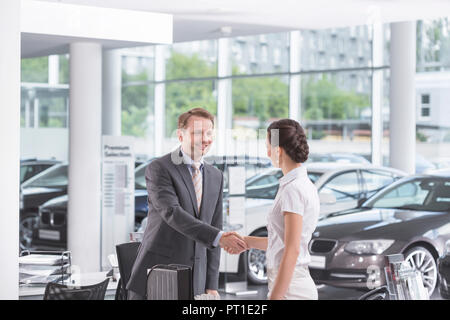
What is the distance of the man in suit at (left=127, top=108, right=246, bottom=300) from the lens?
11.4 ft

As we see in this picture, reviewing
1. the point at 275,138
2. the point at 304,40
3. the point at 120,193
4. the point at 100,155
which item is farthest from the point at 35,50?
the point at 304,40

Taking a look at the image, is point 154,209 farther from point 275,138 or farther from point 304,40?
point 304,40

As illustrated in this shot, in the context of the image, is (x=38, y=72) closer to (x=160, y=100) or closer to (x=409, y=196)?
(x=160, y=100)

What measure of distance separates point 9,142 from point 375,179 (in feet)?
18.9

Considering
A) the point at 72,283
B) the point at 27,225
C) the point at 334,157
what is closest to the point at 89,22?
the point at 72,283

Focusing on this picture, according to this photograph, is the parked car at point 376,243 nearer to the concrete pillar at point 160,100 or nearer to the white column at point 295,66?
the white column at point 295,66

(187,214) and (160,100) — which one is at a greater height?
(160,100)

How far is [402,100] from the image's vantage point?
9.79 m

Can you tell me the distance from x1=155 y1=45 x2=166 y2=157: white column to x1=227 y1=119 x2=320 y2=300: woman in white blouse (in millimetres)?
11782

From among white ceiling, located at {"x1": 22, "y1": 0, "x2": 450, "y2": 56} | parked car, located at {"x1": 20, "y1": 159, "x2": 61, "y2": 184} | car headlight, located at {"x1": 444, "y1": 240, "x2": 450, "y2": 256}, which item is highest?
Answer: white ceiling, located at {"x1": 22, "y1": 0, "x2": 450, "y2": 56}

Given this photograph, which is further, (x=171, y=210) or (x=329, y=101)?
(x=329, y=101)

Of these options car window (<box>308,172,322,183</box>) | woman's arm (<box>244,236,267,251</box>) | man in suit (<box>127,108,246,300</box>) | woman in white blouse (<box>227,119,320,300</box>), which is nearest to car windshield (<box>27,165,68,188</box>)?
car window (<box>308,172,322,183</box>)

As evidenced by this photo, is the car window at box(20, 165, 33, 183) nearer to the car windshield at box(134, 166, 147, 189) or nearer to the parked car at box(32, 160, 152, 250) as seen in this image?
the parked car at box(32, 160, 152, 250)

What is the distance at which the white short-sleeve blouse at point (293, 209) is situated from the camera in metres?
2.96
